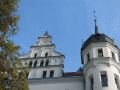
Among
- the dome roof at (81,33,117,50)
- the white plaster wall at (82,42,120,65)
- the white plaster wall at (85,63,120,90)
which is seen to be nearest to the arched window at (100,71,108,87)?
the white plaster wall at (85,63,120,90)

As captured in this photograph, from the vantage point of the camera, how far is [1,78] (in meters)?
12.1

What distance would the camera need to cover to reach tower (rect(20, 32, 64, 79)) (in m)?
27.9

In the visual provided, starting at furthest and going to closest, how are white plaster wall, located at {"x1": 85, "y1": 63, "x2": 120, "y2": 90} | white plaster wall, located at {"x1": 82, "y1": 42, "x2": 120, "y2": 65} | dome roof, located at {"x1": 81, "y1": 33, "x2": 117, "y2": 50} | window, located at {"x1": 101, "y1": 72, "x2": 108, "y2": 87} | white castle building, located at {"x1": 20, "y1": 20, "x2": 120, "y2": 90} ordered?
1. dome roof, located at {"x1": 81, "y1": 33, "x2": 117, "y2": 50}
2. white plaster wall, located at {"x1": 82, "y1": 42, "x2": 120, "y2": 65}
3. white castle building, located at {"x1": 20, "y1": 20, "x2": 120, "y2": 90}
4. window, located at {"x1": 101, "y1": 72, "x2": 108, "y2": 87}
5. white plaster wall, located at {"x1": 85, "y1": 63, "x2": 120, "y2": 90}

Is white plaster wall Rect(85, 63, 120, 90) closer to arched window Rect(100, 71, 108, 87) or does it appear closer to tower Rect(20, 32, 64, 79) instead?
arched window Rect(100, 71, 108, 87)

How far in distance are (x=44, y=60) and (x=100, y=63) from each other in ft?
20.1

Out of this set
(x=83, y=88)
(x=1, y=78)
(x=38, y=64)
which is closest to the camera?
(x=1, y=78)

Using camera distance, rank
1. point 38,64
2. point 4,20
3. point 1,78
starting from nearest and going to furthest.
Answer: point 1,78 < point 4,20 < point 38,64

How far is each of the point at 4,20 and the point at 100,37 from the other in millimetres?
17433

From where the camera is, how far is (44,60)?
29094 mm

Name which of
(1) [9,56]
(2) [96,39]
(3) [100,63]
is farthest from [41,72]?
(1) [9,56]

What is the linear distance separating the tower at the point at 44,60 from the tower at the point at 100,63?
277 cm

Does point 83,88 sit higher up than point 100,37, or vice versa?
point 100,37

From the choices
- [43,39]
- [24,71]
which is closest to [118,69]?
[43,39]

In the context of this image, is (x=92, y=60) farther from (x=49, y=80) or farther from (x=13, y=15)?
(x=13, y=15)
